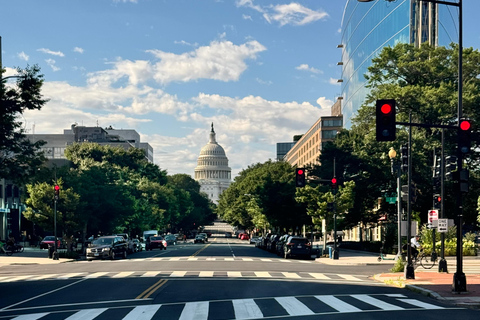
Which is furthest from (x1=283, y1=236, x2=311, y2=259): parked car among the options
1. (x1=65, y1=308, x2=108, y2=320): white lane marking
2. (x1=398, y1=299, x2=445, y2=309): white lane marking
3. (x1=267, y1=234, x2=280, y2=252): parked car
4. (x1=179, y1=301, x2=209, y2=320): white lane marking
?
(x1=65, y1=308, x2=108, y2=320): white lane marking

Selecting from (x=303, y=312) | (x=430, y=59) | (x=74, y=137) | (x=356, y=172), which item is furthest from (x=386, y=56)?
(x=74, y=137)

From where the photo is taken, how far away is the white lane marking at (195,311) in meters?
15.1

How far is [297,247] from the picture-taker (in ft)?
164

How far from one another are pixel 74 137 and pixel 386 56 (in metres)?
122

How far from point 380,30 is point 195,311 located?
73547mm

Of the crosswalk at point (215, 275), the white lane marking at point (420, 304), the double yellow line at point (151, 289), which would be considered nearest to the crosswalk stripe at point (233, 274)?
the crosswalk at point (215, 275)

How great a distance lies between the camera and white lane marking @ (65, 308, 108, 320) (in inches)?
596

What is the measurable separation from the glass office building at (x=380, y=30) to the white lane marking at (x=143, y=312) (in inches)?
1995

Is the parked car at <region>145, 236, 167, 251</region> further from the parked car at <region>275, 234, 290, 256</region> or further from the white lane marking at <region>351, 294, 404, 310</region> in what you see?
the white lane marking at <region>351, 294, 404, 310</region>

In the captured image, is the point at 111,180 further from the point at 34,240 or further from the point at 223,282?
the point at 223,282

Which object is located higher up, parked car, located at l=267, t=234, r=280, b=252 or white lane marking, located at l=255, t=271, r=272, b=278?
white lane marking, located at l=255, t=271, r=272, b=278

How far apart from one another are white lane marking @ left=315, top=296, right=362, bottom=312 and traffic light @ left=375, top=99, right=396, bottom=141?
16.2 ft

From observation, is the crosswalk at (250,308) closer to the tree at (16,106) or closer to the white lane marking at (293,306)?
the white lane marking at (293,306)

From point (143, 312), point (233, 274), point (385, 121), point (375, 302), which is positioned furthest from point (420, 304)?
point (233, 274)
